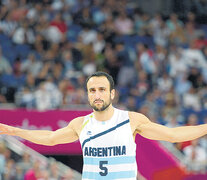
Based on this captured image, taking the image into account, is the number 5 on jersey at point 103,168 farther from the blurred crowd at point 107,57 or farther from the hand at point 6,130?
the blurred crowd at point 107,57

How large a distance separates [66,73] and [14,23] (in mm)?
2559

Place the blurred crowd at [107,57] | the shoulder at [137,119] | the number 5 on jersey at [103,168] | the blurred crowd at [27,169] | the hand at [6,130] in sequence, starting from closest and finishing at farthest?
the number 5 on jersey at [103,168]
the shoulder at [137,119]
the hand at [6,130]
the blurred crowd at [27,169]
the blurred crowd at [107,57]

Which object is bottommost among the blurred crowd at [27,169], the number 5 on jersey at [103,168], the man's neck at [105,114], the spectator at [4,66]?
the number 5 on jersey at [103,168]

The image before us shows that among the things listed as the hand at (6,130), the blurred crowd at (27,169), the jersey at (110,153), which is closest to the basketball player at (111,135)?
the jersey at (110,153)

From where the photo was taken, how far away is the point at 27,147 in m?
11.4

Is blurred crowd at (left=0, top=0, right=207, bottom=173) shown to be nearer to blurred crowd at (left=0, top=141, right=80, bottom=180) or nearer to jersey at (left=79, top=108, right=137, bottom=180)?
blurred crowd at (left=0, top=141, right=80, bottom=180)

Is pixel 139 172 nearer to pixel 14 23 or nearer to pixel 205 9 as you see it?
pixel 14 23

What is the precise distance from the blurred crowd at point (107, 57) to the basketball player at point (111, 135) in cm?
730

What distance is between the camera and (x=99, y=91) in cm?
501

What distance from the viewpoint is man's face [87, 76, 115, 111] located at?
4992mm

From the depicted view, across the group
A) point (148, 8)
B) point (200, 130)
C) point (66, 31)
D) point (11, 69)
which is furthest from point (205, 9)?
point (200, 130)

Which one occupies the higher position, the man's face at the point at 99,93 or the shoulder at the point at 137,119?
the man's face at the point at 99,93

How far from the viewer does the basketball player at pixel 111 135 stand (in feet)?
16.4

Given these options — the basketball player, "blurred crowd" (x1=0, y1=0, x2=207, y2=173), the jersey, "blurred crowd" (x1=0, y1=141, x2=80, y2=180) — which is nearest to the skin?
the basketball player
